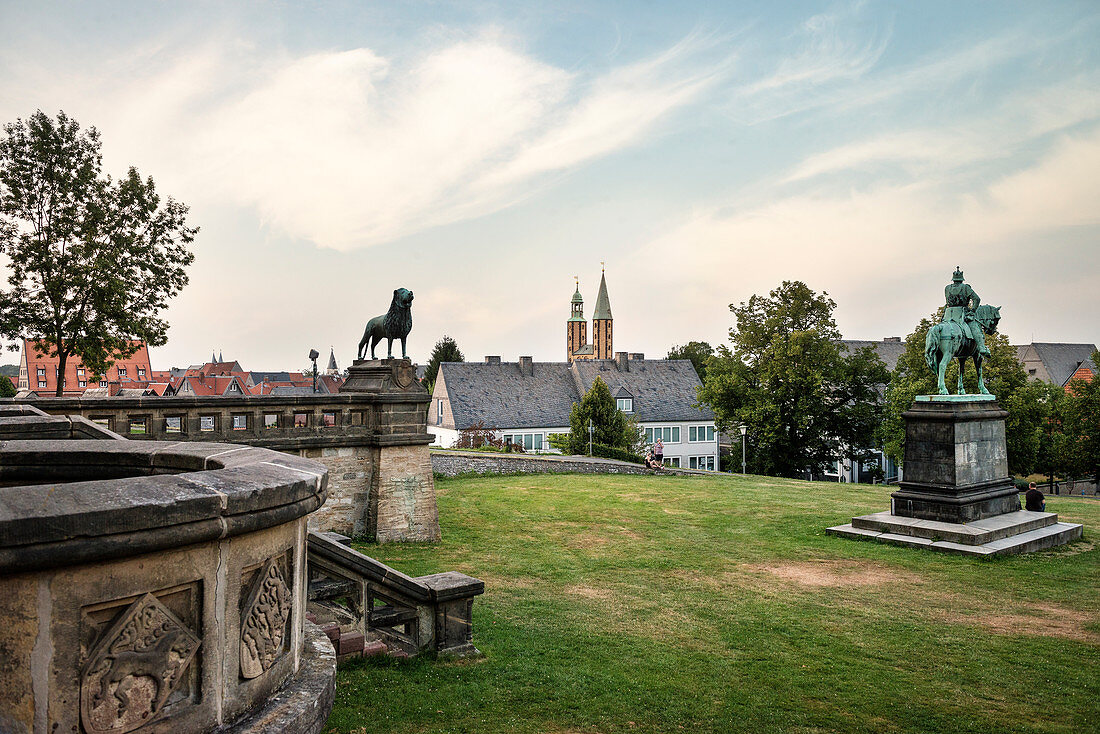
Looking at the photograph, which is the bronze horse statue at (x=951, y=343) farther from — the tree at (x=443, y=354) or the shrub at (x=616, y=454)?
the tree at (x=443, y=354)

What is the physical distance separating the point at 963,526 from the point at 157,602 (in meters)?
13.9

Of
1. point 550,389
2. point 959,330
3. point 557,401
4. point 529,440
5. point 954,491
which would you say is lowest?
point 529,440

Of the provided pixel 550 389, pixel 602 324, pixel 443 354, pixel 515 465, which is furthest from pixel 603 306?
pixel 515 465

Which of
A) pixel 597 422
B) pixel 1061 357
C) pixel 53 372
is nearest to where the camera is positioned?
pixel 597 422

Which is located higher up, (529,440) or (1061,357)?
(1061,357)

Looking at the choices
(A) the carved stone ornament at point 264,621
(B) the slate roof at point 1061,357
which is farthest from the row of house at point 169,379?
Answer: (B) the slate roof at point 1061,357

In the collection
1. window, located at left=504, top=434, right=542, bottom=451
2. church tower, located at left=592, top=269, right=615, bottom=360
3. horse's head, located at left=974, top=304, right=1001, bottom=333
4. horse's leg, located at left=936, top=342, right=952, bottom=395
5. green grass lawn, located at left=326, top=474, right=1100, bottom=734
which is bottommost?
window, located at left=504, top=434, right=542, bottom=451

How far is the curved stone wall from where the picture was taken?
2.28m

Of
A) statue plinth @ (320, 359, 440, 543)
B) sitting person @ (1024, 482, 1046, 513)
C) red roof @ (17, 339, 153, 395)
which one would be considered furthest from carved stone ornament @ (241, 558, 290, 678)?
red roof @ (17, 339, 153, 395)

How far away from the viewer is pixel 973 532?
12.5 meters

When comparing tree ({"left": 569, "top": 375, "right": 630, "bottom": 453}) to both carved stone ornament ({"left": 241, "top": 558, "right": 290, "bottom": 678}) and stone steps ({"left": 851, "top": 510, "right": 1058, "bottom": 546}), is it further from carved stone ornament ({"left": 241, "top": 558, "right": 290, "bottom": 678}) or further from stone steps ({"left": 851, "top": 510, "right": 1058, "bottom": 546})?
carved stone ornament ({"left": 241, "top": 558, "right": 290, "bottom": 678})

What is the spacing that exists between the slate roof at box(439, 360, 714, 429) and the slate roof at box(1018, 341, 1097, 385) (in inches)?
1226

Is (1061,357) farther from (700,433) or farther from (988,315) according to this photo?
(988,315)

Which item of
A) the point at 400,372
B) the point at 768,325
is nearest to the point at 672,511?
the point at 400,372
